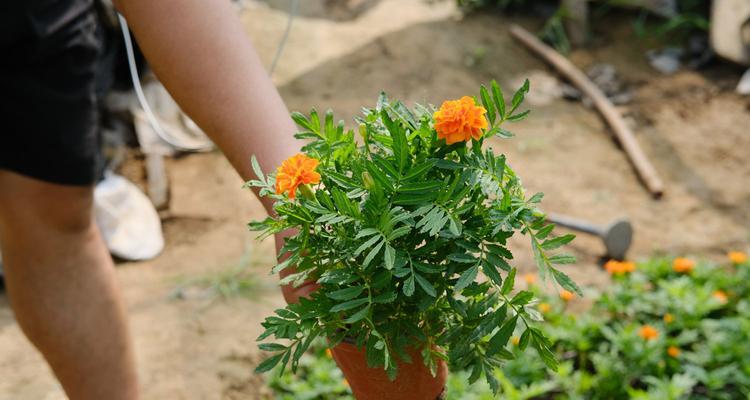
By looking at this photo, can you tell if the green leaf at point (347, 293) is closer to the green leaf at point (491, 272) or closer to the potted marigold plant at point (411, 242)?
the potted marigold plant at point (411, 242)

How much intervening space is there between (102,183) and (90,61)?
2272mm

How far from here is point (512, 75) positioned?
228 inches

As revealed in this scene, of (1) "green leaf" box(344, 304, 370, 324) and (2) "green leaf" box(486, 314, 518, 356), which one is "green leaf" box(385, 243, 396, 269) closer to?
(1) "green leaf" box(344, 304, 370, 324)

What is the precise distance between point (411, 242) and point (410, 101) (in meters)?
4.18

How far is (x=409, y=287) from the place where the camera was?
1.18 meters

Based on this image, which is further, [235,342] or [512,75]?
[512,75]

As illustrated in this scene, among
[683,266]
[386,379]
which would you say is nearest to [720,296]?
[683,266]

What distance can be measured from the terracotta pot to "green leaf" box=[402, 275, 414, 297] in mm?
188

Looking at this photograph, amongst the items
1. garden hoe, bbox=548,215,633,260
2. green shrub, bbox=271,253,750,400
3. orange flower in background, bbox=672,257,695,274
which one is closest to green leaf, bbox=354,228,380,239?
green shrub, bbox=271,253,750,400

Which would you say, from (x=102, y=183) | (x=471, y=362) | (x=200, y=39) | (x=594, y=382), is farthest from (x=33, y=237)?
(x=102, y=183)

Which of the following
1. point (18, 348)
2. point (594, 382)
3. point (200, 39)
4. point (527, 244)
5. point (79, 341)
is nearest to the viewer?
point (200, 39)

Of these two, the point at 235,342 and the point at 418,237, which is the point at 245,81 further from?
the point at 235,342

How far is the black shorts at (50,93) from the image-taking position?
71.4 inches

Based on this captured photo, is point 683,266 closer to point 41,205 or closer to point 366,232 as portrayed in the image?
point 41,205
